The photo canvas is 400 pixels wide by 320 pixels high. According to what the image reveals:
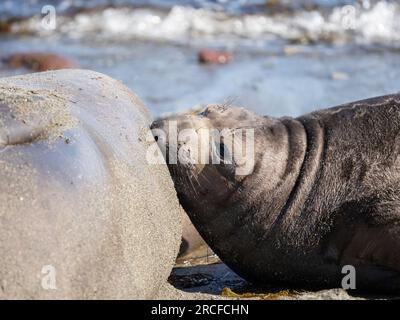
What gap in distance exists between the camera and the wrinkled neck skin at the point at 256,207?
4.70 m

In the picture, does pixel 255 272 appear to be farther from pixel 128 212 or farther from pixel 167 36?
pixel 167 36

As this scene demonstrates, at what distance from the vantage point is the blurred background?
9.36 meters

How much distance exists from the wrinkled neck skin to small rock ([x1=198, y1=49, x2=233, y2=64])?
21.2 ft

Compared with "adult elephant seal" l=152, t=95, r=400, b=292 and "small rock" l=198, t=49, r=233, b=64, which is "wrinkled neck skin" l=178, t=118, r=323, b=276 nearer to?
"adult elephant seal" l=152, t=95, r=400, b=292

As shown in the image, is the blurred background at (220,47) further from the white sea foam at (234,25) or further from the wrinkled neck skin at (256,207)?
the wrinkled neck skin at (256,207)

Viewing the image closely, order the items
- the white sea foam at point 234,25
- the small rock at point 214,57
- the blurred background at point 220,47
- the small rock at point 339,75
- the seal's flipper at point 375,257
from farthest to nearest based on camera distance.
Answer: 1. the white sea foam at point 234,25
2. the small rock at point 214,57
3. the small rock at point 339,75
4. the blurred background at point 220,47
5. the seal's flipper at point 375,257

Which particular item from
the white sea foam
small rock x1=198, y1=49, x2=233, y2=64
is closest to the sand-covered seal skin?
small rock x1=198, y1=49, x2=233, y2=64

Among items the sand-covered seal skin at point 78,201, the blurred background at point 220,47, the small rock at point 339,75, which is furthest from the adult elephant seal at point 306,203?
the small rock at point 339,75

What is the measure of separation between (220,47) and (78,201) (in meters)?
9.00

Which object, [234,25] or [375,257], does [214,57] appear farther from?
[375,257]

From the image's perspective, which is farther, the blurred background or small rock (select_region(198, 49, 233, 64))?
small rock (select_region(198, 49, 233, 64))

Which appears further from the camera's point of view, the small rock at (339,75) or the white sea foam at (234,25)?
the white sea foam at (234,25)

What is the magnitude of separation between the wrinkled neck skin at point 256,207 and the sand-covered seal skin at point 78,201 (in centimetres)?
41

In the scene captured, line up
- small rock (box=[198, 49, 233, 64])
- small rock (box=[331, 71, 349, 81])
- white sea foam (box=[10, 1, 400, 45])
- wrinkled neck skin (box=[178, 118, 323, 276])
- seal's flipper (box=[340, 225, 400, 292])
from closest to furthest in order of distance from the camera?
Result: 1. seal's flipper (box=[340, 225, 400, 292])
2. wrinkled neck skin (box=[178, 118, 323, 276])
3. small rock (box=[331, 71, 349, 81])
4. small rock (box=[198, 49, 233, 64])
5. white sea foam (box=[10, 1, 400, 45])
